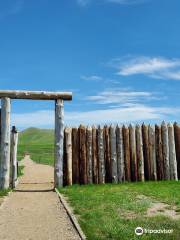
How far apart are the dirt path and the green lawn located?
1.38ft

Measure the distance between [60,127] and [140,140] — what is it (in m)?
3.26

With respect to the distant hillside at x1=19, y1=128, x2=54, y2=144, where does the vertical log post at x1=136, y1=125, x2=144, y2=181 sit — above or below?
below

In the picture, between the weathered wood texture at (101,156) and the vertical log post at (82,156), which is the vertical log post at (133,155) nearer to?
the weathered wood texture at (101,156)

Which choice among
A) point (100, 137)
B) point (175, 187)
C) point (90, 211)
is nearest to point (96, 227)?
point (90, 211)

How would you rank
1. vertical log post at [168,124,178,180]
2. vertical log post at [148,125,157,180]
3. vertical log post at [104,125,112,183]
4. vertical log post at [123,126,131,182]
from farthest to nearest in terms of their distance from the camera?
vertical log post at [168,124,178,180], vertical log post at [148,125,157,180], vertical log post at [123,126,131,182], vertical log post at [104,125,112,183]

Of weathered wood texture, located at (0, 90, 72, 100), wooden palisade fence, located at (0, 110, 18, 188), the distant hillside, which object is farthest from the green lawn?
the distant hillside

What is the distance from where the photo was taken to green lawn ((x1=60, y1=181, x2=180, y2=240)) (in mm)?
8281

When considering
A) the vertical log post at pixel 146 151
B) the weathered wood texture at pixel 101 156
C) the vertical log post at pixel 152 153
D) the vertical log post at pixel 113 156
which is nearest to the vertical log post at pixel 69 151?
the weathered wood texture at pixel 101 156

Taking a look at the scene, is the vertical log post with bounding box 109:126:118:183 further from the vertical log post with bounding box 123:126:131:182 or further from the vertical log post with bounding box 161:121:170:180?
the vertical log post with bounding box 161:121:170:180

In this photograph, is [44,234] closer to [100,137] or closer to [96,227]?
[96,227]

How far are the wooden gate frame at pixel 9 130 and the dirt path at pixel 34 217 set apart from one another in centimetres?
68

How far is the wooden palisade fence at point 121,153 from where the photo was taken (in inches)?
653

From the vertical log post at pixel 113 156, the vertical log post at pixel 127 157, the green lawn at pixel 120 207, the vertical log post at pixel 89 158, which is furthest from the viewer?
the vertical log post at pixel 127 157

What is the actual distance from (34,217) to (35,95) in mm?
6881
